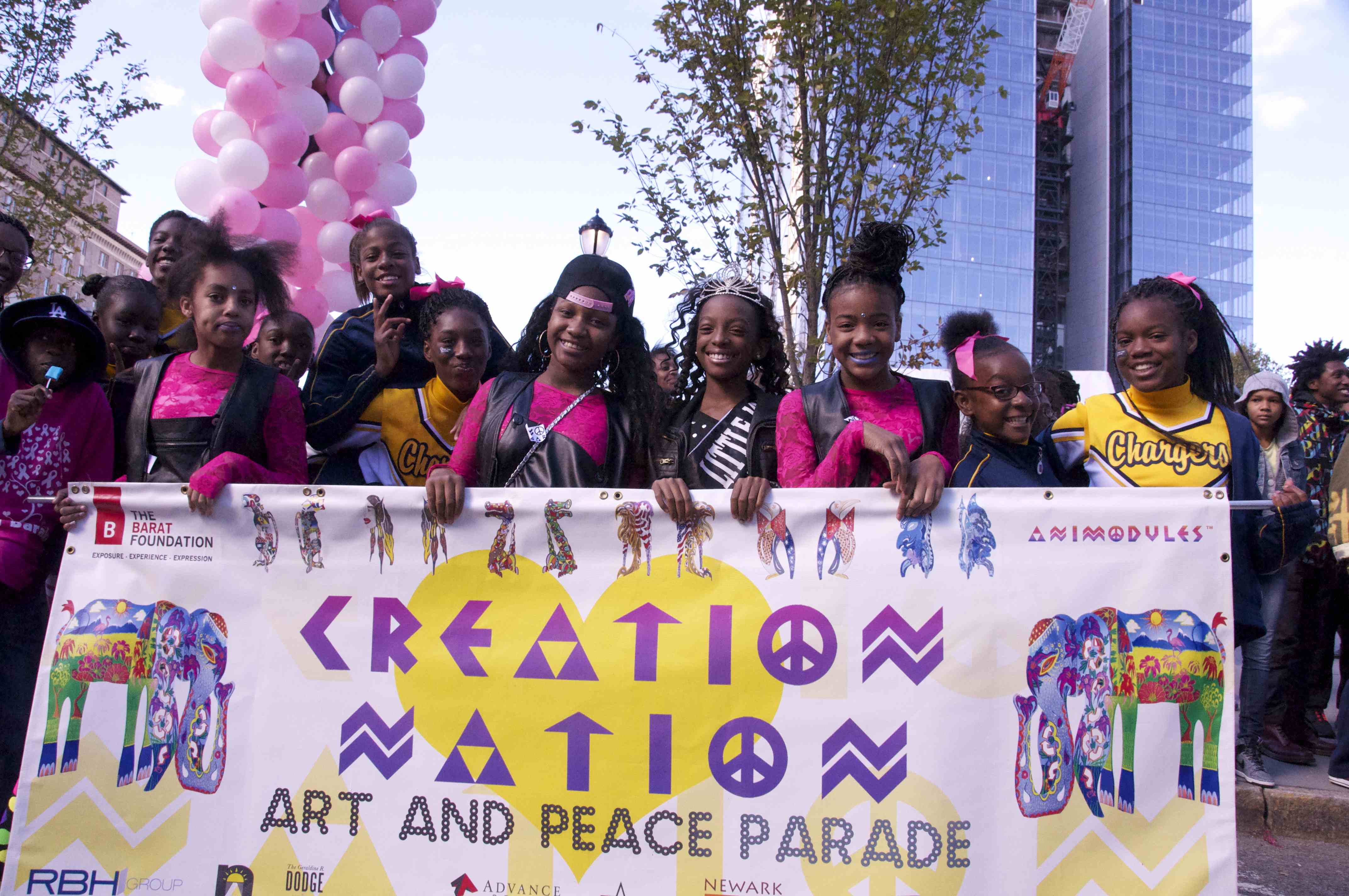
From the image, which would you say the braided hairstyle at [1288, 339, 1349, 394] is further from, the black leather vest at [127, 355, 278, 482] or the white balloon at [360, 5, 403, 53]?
the white balloon at [360, 5, 403, 53]

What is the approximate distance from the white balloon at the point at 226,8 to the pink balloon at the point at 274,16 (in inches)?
2.4

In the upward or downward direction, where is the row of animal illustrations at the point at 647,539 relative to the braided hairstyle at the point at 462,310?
downward

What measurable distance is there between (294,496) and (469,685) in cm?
72

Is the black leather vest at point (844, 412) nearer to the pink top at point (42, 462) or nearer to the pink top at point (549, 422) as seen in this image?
the pink top at point (549, 422)

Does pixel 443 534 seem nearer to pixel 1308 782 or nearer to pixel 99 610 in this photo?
pixel 99 610

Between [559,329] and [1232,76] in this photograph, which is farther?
[1232,76]

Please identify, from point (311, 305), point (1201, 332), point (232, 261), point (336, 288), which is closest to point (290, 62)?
point (336, 288)

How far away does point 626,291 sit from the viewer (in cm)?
316

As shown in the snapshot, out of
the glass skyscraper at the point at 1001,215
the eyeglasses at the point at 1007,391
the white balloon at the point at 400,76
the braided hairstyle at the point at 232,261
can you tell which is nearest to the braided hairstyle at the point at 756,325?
the eyeglasses at the point at 1007,391

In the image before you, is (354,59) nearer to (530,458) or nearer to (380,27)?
(380,27)

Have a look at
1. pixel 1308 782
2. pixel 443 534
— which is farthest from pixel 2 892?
pixel 1308 782

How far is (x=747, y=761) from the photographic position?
2.34 m

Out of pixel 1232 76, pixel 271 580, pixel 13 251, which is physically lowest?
pixel 271 580

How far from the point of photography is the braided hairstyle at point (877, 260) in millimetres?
2908
